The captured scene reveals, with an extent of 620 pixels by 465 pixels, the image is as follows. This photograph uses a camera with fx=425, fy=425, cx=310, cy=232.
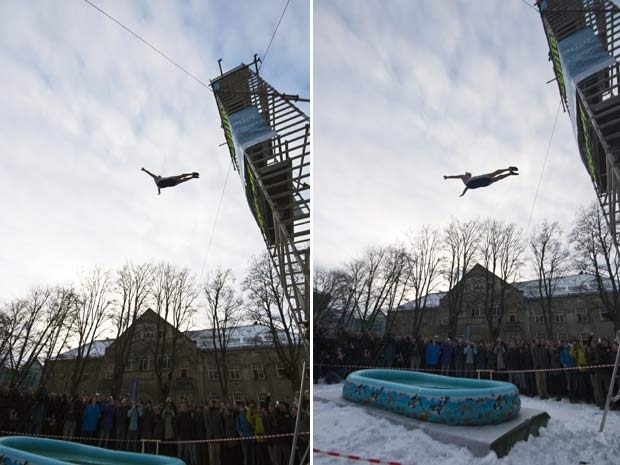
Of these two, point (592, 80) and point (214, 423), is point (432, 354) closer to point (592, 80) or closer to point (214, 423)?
point (214, 423)

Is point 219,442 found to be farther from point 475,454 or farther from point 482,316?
point 482,316

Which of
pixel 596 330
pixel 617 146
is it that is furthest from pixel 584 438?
pixel 617 146

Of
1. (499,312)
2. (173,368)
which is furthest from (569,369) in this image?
(173,368)

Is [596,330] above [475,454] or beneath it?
above

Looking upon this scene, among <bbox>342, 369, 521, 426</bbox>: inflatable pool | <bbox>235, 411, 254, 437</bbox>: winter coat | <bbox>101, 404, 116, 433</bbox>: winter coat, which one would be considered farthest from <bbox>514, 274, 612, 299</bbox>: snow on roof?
<bbox>101, 404, 116, 433</bbox>: winter coat

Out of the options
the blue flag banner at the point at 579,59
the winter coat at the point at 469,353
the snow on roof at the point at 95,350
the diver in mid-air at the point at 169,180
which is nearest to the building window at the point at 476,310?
the winter coat at the point at 469,353

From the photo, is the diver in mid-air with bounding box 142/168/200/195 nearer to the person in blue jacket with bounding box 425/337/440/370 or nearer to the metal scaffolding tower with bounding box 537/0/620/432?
the person in blue jacket with bounding box 425/337/440/370
